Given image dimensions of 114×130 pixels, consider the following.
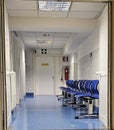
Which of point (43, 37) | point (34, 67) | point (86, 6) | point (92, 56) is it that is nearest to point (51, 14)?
point (86, 6)

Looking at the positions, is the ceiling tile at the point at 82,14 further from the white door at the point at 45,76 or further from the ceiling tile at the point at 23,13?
the white door at the point at 45,76

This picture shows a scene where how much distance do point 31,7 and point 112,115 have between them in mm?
3014

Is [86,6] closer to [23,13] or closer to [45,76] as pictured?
[23,13]

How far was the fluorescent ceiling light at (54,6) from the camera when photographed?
15.6 feet

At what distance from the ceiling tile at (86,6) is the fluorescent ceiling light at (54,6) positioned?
148 millimetres

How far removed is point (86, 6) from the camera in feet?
15.7

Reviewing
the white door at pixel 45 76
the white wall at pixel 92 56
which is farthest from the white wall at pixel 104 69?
the white door at pixel 45 76

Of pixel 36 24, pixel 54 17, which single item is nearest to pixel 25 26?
pixel 36 24

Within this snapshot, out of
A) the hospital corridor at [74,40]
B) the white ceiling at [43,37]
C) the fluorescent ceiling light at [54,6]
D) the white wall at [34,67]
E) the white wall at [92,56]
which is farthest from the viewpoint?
the white wall at [34,67]

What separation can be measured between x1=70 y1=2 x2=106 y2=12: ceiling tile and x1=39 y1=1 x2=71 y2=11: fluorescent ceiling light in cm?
15

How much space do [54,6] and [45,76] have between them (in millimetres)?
8497

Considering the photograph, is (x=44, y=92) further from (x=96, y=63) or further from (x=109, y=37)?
(x=109, y=37)

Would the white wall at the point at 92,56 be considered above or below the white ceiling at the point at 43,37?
below

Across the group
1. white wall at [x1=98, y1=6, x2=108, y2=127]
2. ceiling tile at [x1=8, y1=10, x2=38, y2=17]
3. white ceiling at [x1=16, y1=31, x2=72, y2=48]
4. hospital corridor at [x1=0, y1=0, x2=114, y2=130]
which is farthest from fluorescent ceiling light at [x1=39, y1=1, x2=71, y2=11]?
white ceiling at [x1=16, y1=31, x2=72, y2=48]
